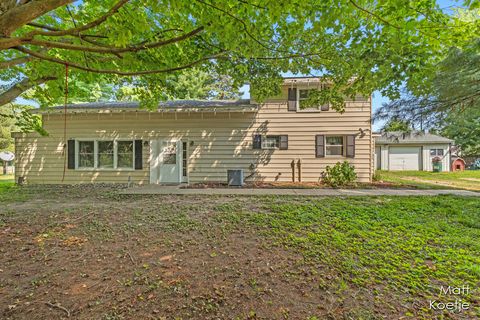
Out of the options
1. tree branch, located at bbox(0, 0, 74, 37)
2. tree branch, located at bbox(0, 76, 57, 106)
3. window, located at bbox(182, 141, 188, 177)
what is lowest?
window, located at bbox(182, 141, 188, 177)

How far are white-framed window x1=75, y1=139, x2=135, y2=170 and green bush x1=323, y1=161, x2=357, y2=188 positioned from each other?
8285 millimetres

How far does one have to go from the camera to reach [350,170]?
27.8 ft

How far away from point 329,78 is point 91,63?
16.4 feet

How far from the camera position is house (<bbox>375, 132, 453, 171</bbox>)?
58.7 feet

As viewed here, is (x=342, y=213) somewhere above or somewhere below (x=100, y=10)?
below

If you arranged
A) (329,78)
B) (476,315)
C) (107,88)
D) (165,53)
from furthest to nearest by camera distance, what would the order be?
(107,88) → (329,78) → (165,53) → (476,315)

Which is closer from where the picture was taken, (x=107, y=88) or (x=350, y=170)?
(x=350, y=170)

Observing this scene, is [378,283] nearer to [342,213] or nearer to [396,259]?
[396,259]

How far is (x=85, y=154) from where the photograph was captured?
970 centimetres

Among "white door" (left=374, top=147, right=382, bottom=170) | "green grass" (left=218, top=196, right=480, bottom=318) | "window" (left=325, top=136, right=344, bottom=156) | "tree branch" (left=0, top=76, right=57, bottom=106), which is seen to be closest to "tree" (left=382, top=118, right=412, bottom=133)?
"green grass" (left=218, top=196, right=480, bottom=318)

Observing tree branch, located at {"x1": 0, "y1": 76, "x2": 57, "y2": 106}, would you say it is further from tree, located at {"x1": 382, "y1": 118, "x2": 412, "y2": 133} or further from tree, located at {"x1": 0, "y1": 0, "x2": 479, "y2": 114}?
tree, located at {"x1": 382, "y1": 118, "x2": 412, "y2": 133}

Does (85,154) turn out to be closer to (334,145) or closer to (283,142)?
(283,142)

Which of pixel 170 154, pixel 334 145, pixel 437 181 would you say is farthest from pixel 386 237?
pixel 437 181

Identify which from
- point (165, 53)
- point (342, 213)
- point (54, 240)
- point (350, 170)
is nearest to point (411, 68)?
point (342, 213)
